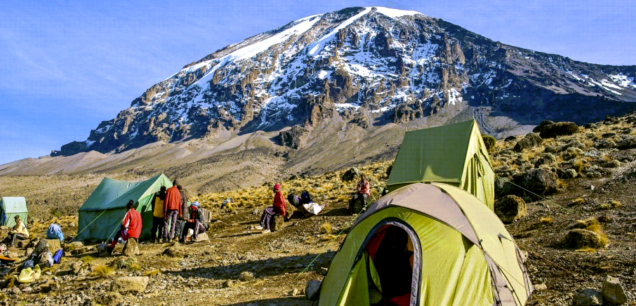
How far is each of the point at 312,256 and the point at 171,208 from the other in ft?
17.0

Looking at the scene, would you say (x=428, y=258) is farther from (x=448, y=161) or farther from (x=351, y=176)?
(x=351, y=176)

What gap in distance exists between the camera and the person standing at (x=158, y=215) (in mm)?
13148

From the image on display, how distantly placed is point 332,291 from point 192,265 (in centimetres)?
534

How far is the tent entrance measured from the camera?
19.3 ft

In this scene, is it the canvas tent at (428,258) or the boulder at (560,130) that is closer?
the canvas tent at (428,258)

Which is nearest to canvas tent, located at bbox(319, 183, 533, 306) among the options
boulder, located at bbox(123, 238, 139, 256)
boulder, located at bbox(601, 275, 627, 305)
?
boulder, located at bbox(601, 275, 627, 305)

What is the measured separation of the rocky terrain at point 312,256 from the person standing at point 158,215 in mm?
911

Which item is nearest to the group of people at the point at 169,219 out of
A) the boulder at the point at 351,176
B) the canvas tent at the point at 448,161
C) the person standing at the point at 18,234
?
the person standing at the point at 18,234

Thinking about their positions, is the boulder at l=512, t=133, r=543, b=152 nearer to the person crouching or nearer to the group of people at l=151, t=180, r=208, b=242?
the person crouching

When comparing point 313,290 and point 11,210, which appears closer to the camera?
point 313,290

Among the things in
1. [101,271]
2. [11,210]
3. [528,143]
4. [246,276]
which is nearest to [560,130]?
[528,143]

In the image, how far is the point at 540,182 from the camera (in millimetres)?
13445

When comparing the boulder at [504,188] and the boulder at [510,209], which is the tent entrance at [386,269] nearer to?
the boulder at [510,209]

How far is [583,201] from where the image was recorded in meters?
11.7
